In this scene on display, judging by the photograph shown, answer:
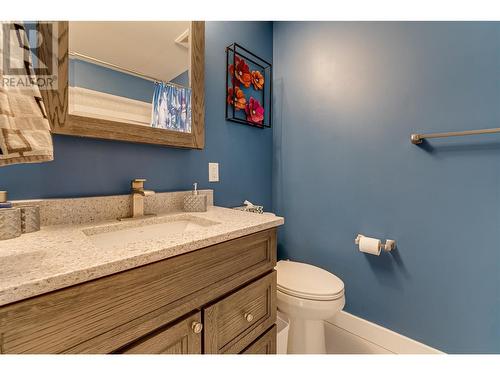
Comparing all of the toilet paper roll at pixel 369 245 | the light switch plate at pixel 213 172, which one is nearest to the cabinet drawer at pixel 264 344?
the toilet paper roll at pixel 369 245

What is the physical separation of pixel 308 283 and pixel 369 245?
1.36 feet

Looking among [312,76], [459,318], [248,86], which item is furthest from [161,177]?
[459,318]

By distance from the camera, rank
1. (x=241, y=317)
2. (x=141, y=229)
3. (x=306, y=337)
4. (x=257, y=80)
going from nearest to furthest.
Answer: (x=241, y=317) < (x=141, y=229) < (x=306, y=337) < (x=257, y=80)

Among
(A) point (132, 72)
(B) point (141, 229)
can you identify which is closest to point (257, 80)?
(A) point (132, 72)

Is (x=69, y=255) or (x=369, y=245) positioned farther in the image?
(x=369, y=245)

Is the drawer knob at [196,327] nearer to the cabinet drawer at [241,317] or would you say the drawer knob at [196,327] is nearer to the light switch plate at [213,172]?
the cabinet drawer at [241,317]

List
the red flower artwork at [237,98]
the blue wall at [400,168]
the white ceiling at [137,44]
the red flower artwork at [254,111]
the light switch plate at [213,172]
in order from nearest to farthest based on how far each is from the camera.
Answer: the white ceiling at [137,44], the blue wall at [400,168], the light switch plate at [213,172], the red flower artwork at [237,98], the red flower artwork at [254,111]

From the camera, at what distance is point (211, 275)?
0.64 meters

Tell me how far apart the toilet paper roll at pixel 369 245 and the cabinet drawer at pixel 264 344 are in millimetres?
694

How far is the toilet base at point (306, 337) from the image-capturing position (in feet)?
3.67

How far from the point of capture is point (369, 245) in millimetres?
1222

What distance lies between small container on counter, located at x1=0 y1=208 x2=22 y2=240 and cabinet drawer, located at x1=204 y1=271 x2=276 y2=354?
565 mm

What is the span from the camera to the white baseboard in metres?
1.20

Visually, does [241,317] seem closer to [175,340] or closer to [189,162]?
[175,340]
